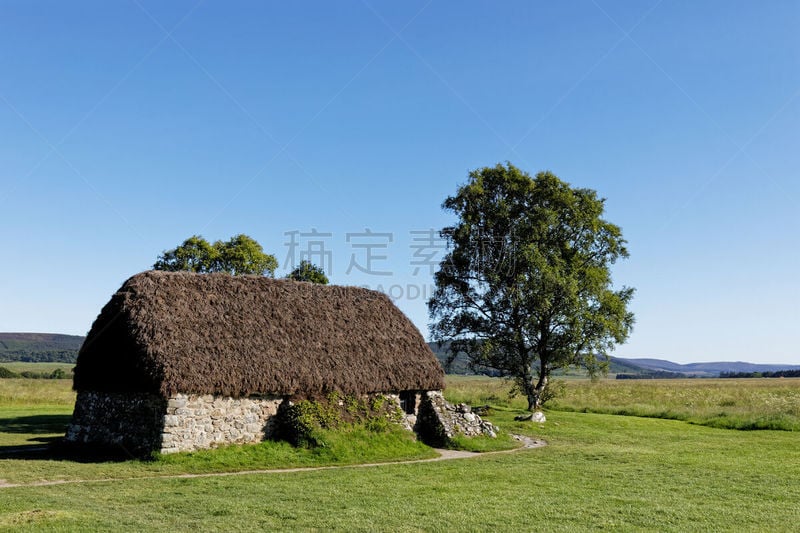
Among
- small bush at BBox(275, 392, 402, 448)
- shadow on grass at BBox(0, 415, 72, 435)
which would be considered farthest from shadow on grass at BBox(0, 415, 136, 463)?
small bush at BBox(275, 392, 402, 448)

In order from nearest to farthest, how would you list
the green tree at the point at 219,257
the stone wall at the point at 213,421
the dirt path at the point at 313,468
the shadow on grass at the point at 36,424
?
the dirt path at the point at 313,468
the stone wall at the point at 213,421
the shadow on grass at the point at 36,424
the green tree at the point at 219,257

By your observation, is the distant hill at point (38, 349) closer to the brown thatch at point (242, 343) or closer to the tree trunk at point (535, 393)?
the tree trunk at point (535, 393)

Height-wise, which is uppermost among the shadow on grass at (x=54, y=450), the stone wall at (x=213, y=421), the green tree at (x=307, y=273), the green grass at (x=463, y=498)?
the green tree at (x=307, y=273)

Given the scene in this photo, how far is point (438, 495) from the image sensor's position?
1379cm

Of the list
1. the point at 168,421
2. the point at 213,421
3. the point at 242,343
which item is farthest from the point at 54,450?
the point at 242,343

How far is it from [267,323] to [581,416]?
19515 mm

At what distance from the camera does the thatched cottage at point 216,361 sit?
18.6m

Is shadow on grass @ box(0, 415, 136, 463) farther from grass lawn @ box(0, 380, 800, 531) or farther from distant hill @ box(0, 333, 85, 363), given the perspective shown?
distant hill @ box(0, 333, 85, 363)

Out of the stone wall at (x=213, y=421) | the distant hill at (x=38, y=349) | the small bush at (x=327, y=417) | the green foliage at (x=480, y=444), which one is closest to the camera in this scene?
the stone wall at (x=213, y=421)

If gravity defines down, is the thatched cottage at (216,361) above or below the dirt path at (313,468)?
above

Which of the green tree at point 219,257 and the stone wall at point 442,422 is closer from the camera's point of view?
the stone wall at point 442,422

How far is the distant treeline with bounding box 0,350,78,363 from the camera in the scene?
162 meters

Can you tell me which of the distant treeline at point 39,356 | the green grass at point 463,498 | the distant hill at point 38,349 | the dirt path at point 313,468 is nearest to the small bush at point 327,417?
the dirt path at point 313,468

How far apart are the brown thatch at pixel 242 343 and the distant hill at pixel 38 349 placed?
15223cm
